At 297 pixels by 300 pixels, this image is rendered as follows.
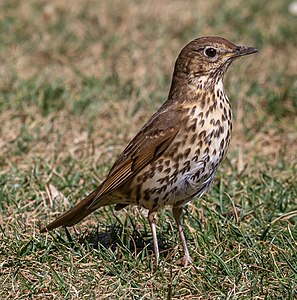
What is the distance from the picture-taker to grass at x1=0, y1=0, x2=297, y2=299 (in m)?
5.42

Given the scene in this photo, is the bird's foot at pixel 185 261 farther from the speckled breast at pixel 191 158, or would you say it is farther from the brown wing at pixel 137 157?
the brown wing at pixel 137 157

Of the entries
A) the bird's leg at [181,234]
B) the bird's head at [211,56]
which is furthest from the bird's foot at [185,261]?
the bird's head at [211,56]

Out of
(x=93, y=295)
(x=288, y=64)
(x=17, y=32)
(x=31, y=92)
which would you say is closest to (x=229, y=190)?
(x=93, y=295)

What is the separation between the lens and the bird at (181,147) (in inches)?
216

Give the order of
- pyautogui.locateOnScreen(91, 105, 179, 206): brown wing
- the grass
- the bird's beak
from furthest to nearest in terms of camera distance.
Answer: the bird's beak, pyautogui.locateOnScreen(91, 105, 179, 206): brown wing, the grass

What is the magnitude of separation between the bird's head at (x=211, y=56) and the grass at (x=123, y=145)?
1013 millimetres

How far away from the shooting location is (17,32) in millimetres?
10031

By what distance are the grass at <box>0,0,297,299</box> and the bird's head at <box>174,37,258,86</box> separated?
1013 mm

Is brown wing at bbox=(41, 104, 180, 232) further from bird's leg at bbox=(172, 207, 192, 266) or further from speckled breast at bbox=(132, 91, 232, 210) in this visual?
bird's leg at bbox=(172, 207, 192, 266)

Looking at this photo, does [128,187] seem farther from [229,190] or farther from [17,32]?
[17,32]

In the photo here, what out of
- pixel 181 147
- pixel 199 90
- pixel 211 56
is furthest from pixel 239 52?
pixel 181 147

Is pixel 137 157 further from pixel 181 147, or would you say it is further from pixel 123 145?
pixel 123 145

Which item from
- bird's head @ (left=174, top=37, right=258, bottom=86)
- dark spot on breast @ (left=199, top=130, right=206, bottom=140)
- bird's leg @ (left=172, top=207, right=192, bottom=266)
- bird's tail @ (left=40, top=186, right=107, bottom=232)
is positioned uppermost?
bird's head @ (left=174, top=37, right=258, bottom=86)

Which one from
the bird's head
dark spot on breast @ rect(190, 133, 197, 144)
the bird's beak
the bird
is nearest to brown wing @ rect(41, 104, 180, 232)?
the bird
